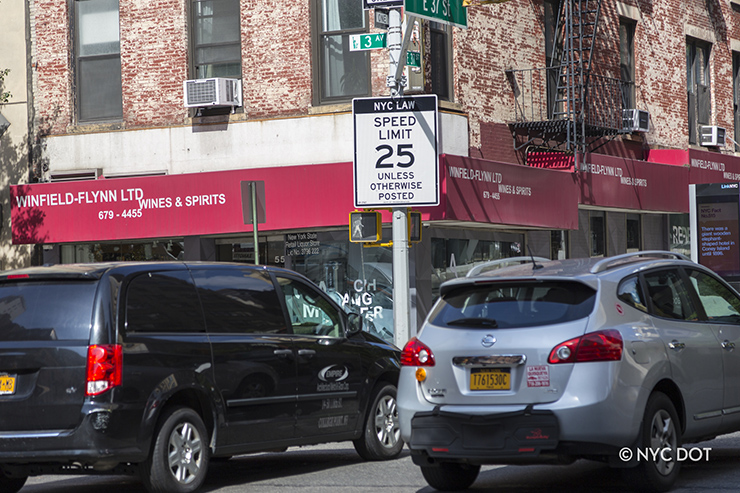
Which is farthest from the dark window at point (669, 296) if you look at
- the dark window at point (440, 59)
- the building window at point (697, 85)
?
the building window at point (697, 85)

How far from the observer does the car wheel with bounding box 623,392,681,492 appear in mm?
7523

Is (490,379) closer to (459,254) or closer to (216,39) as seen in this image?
(459,254)

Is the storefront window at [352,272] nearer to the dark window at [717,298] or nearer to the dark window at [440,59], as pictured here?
the dark window at [440,59]

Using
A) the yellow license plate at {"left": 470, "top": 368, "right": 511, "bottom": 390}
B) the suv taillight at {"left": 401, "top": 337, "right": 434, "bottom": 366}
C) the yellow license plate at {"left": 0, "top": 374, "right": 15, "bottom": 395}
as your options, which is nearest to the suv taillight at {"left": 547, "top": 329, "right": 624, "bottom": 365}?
the yellow license plate at {"left": 470, "top": 368, "right": 511, "bottom": 390}

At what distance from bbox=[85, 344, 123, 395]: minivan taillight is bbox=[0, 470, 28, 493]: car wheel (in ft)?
5.35

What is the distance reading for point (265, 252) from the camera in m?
20.1

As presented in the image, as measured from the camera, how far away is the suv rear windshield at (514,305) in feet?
25.0

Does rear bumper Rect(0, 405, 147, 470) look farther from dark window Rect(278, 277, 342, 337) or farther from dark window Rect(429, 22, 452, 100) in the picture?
dark window Rect(429, 22, 452, 100)

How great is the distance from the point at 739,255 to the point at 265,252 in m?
8.56

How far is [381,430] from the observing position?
34.7 feet

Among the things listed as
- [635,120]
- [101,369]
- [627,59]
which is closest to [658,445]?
[101,369]

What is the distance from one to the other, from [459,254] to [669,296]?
38.2ft

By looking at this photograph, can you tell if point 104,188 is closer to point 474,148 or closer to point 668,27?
point 474,148

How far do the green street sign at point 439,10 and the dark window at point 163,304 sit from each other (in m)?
6.18
